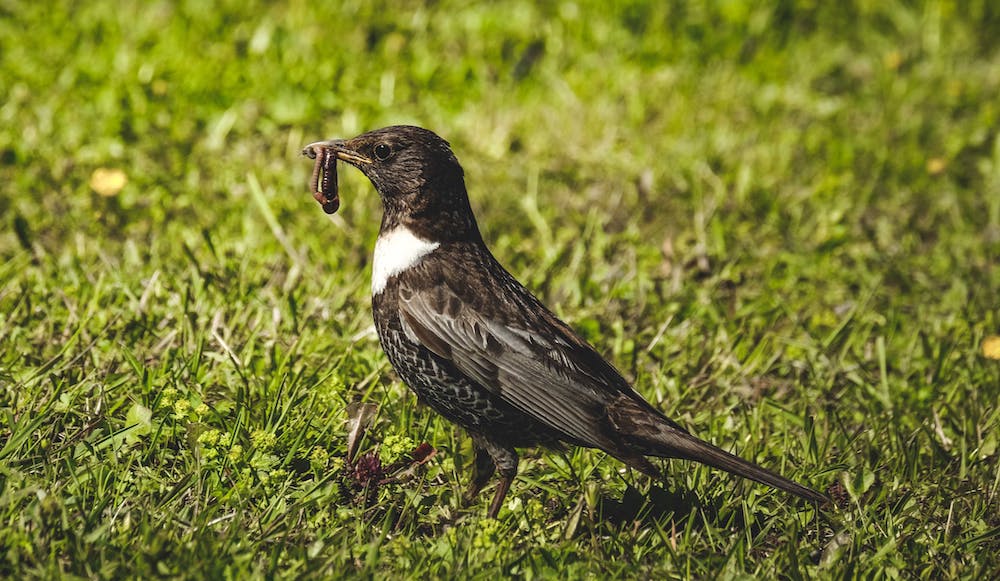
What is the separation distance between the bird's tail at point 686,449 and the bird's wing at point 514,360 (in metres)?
0.09

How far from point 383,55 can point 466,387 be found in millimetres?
3948

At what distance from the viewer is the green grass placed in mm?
3838

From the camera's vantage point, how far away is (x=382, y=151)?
4207mm

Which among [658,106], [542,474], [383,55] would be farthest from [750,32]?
[542,474]

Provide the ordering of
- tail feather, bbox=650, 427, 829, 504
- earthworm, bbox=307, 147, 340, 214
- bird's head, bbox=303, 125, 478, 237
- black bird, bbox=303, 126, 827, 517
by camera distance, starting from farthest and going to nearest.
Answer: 1. earthworm, bbox=307, 147, 340, 214
2. bird's head, bbox=303, 125, 478, 237
3. black bird, bbox=303, 126, 827, 517
4. tail feather, bbox=650, 427, 829, 504

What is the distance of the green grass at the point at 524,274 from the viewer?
151 inches

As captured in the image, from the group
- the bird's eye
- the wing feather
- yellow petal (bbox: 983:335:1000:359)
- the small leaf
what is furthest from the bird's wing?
yellow petal (bbox: 983:335:1000:359)

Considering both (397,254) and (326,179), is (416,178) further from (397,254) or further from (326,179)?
(326,179)

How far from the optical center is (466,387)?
3941 mm

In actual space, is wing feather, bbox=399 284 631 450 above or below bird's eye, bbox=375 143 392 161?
below

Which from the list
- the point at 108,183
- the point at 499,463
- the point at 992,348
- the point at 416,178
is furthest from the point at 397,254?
the point at 992,348

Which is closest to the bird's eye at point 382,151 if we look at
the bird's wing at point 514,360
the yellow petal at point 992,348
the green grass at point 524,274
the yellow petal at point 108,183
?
the bird's wing at point 514,360

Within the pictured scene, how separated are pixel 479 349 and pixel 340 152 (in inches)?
37.3

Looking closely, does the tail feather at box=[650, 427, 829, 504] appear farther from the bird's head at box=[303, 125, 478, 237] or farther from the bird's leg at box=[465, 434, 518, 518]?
the bird's head at box=[303, 125, 478, 237]
